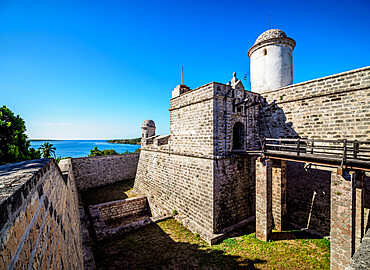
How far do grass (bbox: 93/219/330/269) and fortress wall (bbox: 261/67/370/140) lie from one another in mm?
5076

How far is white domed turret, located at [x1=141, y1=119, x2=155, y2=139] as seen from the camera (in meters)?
16.0

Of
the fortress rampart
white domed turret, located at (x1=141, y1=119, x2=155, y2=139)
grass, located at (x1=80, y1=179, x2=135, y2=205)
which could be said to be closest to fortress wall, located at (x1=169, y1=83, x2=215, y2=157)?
the fortress rampart

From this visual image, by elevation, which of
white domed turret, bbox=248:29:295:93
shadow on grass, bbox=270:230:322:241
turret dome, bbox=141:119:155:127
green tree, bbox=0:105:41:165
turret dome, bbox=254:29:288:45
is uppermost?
turret dome, bbox=254:29:288:45

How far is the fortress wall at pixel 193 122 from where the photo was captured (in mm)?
8469

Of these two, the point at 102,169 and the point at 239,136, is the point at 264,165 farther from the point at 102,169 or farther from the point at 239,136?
the point at 102,169

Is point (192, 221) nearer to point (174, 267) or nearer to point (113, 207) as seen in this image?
point (174, 267)

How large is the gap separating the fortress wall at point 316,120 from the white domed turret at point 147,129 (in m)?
10.1

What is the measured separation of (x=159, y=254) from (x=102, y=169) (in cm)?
1250

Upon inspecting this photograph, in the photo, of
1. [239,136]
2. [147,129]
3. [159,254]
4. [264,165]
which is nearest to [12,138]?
[147,129]

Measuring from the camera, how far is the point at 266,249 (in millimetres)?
6906

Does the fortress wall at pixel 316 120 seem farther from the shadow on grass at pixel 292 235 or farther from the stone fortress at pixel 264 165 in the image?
the shadow on grass at pixel 292 235

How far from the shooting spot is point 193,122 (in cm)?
950

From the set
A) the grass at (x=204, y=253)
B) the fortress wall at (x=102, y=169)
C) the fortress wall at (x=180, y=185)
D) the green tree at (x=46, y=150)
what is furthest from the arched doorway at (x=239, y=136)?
the green tree at (x=46, y=150)

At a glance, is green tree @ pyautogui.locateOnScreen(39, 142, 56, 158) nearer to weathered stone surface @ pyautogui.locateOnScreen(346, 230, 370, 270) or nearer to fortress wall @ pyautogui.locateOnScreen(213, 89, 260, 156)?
fortress wall @ pyautogui.locateOnScreen(213, 89, 260, 156)
